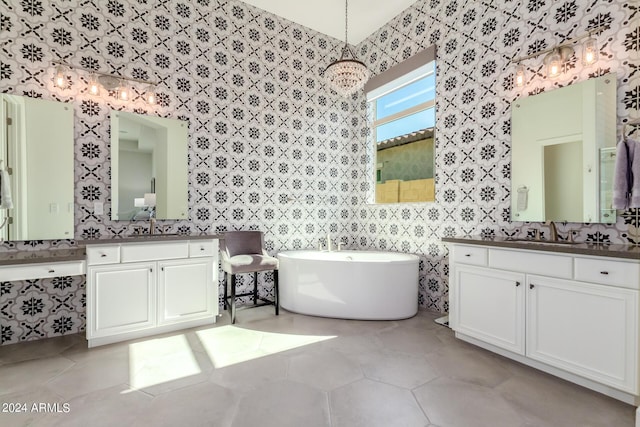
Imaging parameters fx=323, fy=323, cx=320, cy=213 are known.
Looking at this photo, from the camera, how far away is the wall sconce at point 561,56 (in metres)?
2.33

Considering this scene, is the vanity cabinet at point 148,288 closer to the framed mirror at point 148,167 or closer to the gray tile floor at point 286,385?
the gray tile floor at point 286,385

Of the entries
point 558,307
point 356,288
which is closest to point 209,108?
point 356,288

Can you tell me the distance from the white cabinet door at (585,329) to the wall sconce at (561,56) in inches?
63.9

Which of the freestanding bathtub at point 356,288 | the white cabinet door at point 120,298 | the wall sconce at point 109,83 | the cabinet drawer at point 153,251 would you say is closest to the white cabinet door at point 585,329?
the freestanding bathtub at point 356,288

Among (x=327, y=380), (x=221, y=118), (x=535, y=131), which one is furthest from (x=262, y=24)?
(x=327, y=380)

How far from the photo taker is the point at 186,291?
293 centimetres

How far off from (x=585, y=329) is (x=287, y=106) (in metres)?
3.52

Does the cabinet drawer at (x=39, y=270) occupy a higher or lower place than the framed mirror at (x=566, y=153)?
lower

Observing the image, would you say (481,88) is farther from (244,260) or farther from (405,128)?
(244,260)

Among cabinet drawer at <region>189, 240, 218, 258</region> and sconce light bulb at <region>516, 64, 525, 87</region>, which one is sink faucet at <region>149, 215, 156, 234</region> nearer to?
cabinet drawer at <region>189, 240, 218, 258</region>

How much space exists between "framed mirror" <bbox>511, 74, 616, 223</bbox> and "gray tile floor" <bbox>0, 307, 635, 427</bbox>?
1.24 metres

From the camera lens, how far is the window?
12.3ft

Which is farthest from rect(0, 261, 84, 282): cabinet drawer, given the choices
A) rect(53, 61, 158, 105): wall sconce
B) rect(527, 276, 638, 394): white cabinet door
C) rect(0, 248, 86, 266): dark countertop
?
rect(527, 276, 638, 394): white cabinet door

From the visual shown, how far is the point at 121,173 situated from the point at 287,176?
1.76 meters
